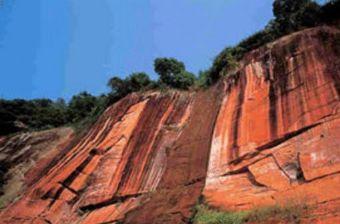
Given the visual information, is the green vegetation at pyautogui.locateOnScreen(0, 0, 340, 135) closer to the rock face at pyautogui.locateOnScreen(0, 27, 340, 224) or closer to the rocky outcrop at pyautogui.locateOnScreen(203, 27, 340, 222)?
the rock face at pyautogui.locateOnScreen(0, 27, 340, 224)

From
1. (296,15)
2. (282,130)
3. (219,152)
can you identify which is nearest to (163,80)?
(296,15)

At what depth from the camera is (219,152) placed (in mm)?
13898

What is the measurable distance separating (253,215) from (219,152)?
12.0 ft

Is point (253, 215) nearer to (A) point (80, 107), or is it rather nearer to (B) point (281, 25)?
Result: (B) point (281, 25)

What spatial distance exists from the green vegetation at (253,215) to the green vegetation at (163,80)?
7938 millimetres

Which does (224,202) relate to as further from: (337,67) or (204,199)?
(337,67)

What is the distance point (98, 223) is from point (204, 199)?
13.4 ft

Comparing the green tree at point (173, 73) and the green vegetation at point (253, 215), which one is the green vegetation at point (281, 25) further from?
the green vegetation at point (253, 215)

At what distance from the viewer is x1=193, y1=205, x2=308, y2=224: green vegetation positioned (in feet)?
32.4

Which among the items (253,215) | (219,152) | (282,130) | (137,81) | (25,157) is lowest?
(253,215)

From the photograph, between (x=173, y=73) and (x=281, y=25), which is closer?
(x=281, y=25)

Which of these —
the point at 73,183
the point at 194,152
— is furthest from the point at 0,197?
the point at 194,152

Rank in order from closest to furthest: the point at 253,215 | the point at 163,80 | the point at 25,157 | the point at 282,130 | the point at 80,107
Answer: the point at 253,215 → the point at 282,130 → the point at 163,80 → the point at 25,157 → the point at 80,107

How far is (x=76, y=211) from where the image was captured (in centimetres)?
1592
